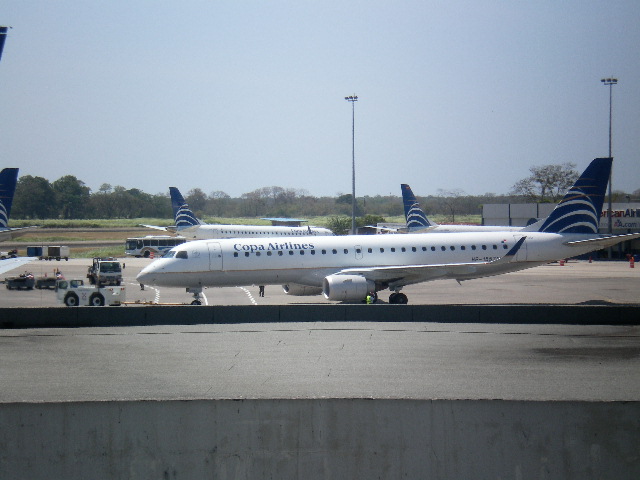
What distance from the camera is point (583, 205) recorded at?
116 ft

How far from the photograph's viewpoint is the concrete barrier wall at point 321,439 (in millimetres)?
10109

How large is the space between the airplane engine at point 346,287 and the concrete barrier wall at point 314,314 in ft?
31.0

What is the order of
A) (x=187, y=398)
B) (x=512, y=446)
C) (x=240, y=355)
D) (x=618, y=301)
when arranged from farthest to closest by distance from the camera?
1. (x=618, y=301)
2. (x=240, y=355)
3. (x=187, y=398)
4. (x=512, y=446)

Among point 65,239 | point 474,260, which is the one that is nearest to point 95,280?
point 474,260

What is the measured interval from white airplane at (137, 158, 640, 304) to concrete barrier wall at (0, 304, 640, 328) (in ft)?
31.3

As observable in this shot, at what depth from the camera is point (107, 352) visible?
52.3ft

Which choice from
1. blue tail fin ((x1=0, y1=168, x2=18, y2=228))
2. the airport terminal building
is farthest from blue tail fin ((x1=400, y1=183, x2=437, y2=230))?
blue tail fin ((x1=0, y1=168, x2=18, y2=228))

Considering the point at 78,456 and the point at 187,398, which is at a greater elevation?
the point at 187,398

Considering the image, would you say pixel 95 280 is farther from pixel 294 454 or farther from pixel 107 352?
pixel 294 454

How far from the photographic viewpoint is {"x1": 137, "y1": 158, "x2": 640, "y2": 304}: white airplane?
3097 centimetres

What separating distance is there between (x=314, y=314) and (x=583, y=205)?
2020 cm

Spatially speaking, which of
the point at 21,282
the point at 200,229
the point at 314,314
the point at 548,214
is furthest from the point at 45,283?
the point at 548,214

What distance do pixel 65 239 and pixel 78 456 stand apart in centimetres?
8985

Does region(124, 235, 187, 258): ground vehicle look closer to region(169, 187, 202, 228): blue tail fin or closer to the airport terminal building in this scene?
region(169, 187, 202, 228): blue tail fin
